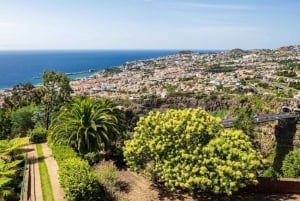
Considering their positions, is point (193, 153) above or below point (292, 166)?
above

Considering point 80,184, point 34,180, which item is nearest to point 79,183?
point 80,184

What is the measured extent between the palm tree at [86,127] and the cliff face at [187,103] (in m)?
79.0

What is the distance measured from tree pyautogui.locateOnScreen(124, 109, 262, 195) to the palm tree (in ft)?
11.9

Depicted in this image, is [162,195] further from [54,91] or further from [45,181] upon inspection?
[54,91]

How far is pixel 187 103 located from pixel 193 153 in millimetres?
92647

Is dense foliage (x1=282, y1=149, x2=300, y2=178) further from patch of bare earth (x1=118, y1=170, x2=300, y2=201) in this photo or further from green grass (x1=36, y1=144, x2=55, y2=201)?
green grass (x1=36, y1=144, x2=55, y2=201)

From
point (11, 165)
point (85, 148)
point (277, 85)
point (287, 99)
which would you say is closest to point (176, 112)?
point (85, 148)

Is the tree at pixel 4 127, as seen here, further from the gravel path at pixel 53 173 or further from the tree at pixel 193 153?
the tree at pixel 193 153

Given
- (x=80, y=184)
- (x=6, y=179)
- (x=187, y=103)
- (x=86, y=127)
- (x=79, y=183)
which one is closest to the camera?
(x=80, y=184)

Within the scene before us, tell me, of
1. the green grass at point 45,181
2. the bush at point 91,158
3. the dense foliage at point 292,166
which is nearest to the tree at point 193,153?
the bush at point 91,158

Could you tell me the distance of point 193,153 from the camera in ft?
50.6

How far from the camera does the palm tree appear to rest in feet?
67.6

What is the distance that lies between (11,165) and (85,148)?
14.2 feet

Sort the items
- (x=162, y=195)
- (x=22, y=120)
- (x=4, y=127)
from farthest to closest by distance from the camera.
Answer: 1. (x=22, y=120)
2. (x=4, y=127)
3. (x=162, y=195)
